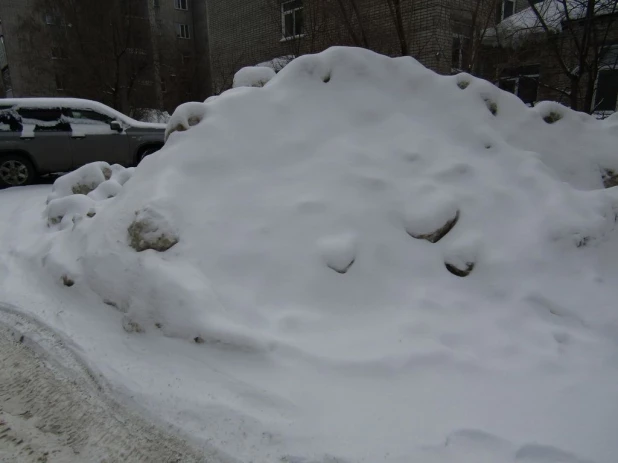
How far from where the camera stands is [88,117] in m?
8.67

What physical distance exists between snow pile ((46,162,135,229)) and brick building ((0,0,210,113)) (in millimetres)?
15832

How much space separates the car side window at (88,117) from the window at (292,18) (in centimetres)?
417

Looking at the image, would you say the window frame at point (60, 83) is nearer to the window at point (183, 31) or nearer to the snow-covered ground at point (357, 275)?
the window at point (183, 31)

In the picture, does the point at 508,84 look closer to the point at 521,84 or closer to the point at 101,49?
the point at 521,84

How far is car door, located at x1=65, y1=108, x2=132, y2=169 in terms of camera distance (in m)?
8.50

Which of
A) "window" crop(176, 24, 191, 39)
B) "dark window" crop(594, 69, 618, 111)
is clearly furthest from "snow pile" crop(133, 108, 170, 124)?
"dark window" crop(594, 69, 618, 111)

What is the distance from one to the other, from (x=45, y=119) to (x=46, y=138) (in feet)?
1.38

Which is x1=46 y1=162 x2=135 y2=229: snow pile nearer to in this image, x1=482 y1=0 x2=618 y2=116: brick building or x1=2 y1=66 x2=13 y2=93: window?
x1=482 y1=0 x2=618 y2=116: brick building

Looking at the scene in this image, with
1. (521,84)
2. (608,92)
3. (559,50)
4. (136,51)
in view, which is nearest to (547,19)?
(559,50)

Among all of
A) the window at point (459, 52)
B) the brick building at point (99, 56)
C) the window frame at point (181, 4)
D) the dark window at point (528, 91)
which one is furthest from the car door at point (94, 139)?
the window frame at point (181, 4)

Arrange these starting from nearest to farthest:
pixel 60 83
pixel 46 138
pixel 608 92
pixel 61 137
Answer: pixel 46 138 < pixel 61 137 < pixel 608 92 < pixel 60 83

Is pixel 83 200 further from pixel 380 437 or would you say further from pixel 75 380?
pixel 380 437

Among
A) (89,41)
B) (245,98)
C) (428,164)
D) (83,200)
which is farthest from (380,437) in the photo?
(89,41)

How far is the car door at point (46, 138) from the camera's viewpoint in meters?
8.12
